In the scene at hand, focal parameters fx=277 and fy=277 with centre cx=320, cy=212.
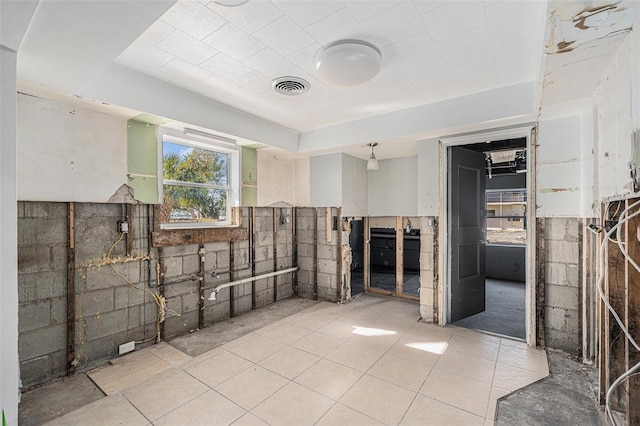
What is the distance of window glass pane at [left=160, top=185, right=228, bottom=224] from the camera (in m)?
3.39

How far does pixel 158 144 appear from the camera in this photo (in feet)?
10.3

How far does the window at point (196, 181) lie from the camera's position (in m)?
3.35

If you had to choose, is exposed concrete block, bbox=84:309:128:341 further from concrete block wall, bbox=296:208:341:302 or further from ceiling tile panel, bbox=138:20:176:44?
concrete block wall, bbox=296:208:341:302

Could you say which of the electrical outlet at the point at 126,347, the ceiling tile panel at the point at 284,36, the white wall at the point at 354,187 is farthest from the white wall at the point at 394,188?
the electrical outlet at the point at 126,347

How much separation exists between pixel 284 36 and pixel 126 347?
3327 mm

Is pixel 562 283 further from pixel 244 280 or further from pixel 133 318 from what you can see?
pixel 133 318

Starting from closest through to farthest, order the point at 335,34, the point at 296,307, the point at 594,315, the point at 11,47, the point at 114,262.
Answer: the point at 11,47 → the point at 335,34 → the point at 594,315 → the point at 114,262 → the point at 296,307

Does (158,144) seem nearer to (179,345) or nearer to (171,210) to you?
(171,210)

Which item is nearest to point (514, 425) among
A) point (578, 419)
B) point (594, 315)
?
point (578, 419)

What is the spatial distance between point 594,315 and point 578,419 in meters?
1.16

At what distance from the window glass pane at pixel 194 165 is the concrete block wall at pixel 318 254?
1558mm

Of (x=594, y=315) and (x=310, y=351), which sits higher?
(x=594, y=315)

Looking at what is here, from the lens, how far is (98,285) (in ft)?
8.95

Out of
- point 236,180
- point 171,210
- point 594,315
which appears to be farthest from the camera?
point 236,180
